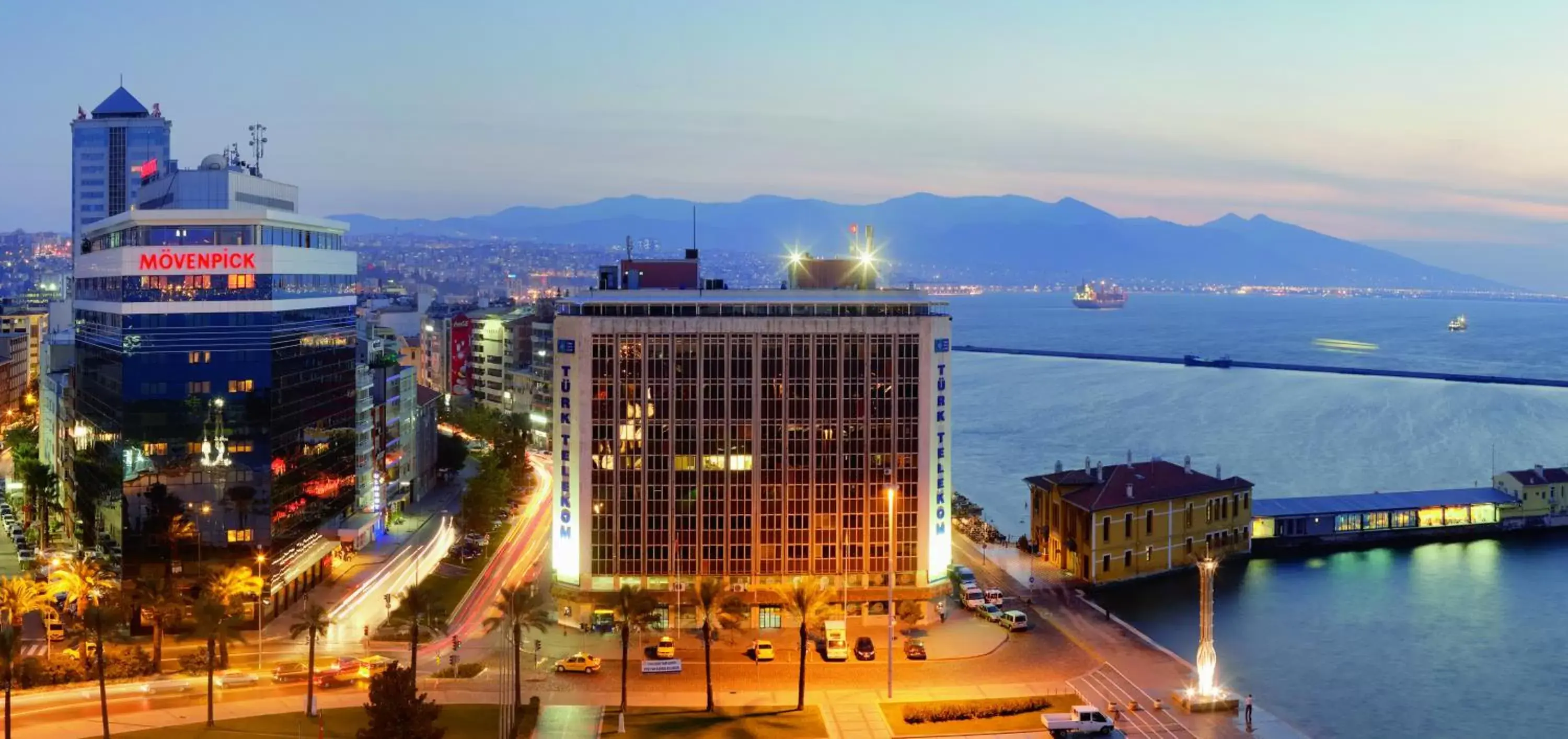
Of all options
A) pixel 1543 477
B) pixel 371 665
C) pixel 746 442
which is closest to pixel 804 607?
pixel 746 442

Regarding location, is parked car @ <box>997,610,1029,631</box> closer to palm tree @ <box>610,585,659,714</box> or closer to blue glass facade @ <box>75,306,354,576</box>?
palm tree @ <box>610,585,659,714</box>

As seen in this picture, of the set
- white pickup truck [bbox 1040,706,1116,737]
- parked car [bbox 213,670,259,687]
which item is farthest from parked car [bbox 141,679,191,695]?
white pickup truck [bbox 1040,706,1116,737]

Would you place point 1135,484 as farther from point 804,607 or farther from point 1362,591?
point 804,607

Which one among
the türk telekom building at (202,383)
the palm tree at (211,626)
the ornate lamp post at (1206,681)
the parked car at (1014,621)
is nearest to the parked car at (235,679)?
the palm tree at (211,626)

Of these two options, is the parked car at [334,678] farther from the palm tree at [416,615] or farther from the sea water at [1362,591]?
the sea water at [1362,591]

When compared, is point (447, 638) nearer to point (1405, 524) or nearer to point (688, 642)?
point (688, 642)
